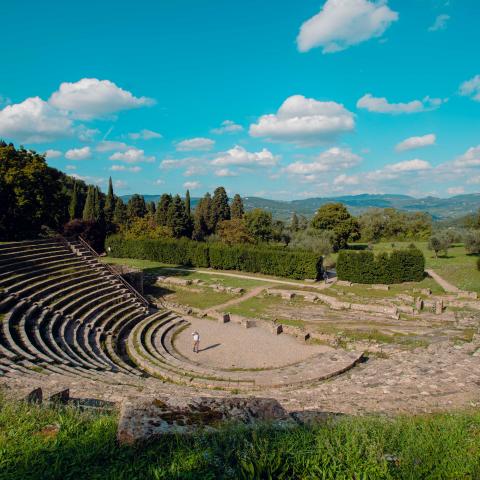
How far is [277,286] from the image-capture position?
33.9 m

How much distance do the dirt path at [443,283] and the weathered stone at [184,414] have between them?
1210 inches

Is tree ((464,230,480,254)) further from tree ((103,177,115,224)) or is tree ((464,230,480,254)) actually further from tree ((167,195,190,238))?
tree ((103,177,115,224))

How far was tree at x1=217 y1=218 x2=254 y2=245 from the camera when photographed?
2272 inches

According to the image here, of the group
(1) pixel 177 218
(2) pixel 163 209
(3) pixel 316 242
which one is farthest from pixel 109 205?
(3) pixel 316 242

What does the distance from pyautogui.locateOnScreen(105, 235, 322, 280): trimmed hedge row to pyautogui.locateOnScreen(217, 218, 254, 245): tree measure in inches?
498

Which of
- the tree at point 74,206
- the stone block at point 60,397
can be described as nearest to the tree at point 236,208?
→ the tree at point 74,206

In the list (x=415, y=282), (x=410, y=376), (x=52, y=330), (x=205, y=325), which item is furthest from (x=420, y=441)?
(x=415, y=282)

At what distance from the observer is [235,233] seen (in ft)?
191

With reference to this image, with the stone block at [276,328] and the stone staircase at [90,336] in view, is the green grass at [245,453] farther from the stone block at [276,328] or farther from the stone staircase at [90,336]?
the stone block at [276,328]

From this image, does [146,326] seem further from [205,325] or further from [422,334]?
→ [422,334]

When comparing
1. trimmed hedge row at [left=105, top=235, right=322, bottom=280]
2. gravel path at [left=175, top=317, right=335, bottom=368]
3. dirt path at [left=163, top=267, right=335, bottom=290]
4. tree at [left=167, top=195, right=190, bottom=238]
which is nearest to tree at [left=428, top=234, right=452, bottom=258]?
dirt path at [left=163, top=267, right=335, bottom=290]

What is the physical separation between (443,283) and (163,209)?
5414 centimetres

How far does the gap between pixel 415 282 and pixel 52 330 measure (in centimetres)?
3314

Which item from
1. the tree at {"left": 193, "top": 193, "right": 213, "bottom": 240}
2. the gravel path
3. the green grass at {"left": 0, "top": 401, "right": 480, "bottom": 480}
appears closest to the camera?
the green grass at {"left": 0, "top": 401, "right": 480, "bottom": 480}
